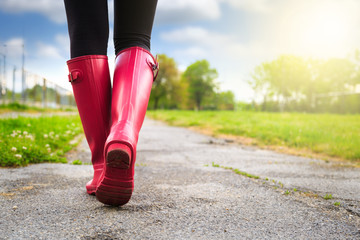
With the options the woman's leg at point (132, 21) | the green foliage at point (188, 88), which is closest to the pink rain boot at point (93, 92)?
the woman's leg at point (132, 21)

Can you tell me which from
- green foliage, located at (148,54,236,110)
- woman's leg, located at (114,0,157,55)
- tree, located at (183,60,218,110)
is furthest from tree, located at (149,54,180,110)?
woman's leg, located at (114,0,157,55)

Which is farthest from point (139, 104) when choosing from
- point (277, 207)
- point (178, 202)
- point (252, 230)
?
point (277, 207)

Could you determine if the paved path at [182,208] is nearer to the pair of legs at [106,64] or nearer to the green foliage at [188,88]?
the pair of legs at [106,64]

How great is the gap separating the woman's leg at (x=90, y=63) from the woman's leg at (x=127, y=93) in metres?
0.06

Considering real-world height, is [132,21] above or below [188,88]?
below

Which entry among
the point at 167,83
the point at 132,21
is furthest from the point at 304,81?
the point at 132,21

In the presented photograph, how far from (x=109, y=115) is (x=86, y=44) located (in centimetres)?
32

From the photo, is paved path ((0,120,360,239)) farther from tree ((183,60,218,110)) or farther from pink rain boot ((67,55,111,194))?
tree ((183,60,218,110))

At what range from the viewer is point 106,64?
129 cm

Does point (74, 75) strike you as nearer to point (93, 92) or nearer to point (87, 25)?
point (93, 92)

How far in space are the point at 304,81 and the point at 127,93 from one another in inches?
1528

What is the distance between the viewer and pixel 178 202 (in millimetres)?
1294

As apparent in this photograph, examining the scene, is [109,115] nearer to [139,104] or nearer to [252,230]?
[139,104]

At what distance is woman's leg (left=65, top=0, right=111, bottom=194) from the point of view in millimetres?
1223
